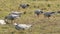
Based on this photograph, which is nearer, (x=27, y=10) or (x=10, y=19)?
(x=10, y=19)

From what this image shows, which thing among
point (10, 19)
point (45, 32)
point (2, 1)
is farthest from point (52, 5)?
point (45, 32)

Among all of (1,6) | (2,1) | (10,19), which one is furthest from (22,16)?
(2,1)

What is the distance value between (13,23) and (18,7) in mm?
3795

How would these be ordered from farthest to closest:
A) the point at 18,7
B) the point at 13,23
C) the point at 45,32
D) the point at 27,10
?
the point at 18,7, the point at 27,10, the point at 13,23, the point at 45,32

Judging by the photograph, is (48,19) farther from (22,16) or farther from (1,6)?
(1,6)

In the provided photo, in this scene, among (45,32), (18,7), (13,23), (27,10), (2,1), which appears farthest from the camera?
(2,1)

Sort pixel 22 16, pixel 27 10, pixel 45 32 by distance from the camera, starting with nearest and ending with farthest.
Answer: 1. pixel 45 32
2. pixel 22 16
3. pixel 27 10

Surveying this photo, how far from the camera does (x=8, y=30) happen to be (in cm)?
956

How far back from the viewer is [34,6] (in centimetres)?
1449

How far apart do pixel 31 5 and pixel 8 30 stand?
17.4ft

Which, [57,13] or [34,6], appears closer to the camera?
[57,13]

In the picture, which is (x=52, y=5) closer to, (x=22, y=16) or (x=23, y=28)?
(x=22, y=16)

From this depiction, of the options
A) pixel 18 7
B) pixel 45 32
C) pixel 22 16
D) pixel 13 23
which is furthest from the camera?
pixel 18 7

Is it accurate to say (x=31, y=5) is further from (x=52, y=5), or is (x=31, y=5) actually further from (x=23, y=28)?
(x=23, y=28)
